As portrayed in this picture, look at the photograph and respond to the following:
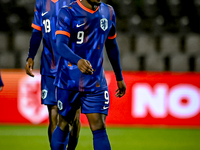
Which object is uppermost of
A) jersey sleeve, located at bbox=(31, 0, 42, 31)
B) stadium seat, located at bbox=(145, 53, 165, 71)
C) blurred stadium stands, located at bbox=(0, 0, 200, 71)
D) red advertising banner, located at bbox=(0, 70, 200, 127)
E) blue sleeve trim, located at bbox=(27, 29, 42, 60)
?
jersey sleeve, located at bbox=(31, 0, 42, 31)

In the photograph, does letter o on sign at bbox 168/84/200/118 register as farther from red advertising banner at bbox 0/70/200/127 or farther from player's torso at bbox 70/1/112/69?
player's torso at bbox 70/1/112/69

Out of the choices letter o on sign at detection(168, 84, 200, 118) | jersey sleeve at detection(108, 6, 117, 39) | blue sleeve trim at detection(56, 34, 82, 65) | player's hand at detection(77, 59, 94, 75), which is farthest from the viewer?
letter o on sign at detection(168, 84, 200, 118)

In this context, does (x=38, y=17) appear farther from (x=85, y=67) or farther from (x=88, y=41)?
(x=85, y=67)

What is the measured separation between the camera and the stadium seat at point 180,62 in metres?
A: 7.78

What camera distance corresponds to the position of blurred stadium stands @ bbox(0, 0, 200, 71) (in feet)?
25.6

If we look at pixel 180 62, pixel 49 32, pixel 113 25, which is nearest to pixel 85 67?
pixel 113 25

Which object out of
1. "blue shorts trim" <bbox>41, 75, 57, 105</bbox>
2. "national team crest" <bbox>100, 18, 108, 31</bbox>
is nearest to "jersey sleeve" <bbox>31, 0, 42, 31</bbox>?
"blue shorts trim" <bbox>41, 75, 57, 105</bbox>

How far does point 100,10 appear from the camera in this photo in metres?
2.70

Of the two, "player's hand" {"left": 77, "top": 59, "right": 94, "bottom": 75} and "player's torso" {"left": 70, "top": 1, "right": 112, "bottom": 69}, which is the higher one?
"player's torso" {"left": 70, "top": 1, "right": 112, "bottom": 69}

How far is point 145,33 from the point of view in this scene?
328 inches

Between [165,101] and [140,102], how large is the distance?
1.40 ft

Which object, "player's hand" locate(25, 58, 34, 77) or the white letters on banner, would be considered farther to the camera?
the white letters on banner

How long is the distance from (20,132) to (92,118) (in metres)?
3.24

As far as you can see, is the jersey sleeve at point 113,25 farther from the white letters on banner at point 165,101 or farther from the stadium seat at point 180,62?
the stadium seat at point 180,62
